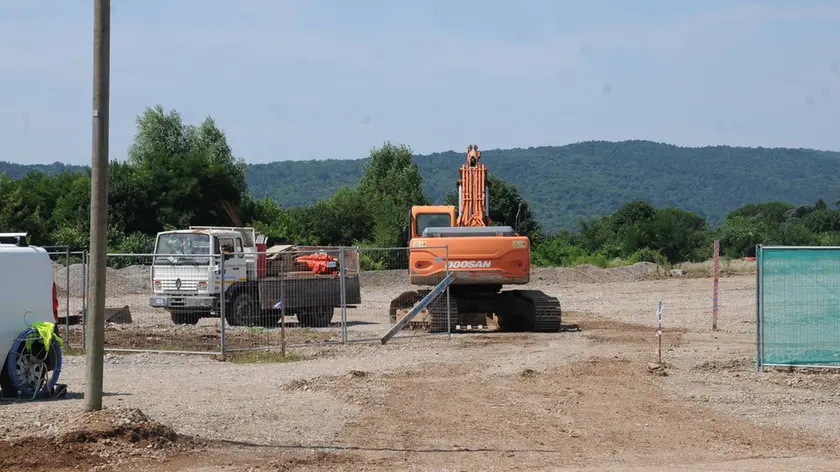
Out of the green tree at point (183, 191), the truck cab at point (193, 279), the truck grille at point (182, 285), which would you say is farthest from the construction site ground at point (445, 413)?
the green tree at point (183, 191)

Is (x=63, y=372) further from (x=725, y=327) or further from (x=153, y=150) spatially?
(x=153, y=150)

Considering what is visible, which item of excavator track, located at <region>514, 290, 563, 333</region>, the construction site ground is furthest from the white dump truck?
excavator track, located at <region>514, 290, 563, 333</region>

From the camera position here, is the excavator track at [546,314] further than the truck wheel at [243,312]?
Yes

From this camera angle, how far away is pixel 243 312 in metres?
24.1

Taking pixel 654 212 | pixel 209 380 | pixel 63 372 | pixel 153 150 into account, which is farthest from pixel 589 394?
pixel 654 212

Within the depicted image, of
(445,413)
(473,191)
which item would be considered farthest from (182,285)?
(445,413)

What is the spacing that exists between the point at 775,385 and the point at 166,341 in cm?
1167

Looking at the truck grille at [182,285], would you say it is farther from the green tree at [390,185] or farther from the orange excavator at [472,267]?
the green tree at [390,185]

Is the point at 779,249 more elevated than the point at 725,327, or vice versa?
the point at 779,249

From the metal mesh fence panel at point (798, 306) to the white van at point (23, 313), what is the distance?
10.2 meters

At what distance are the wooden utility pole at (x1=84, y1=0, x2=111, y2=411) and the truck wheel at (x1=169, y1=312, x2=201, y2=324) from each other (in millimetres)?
14035

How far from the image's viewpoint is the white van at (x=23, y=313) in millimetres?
12555

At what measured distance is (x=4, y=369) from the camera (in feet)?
41.7

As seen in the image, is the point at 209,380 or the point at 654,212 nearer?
the point at 209,380
